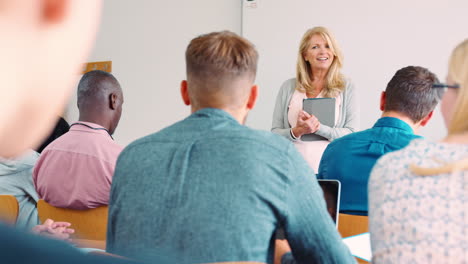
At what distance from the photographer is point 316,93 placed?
350 cm

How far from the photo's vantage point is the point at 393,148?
217cm

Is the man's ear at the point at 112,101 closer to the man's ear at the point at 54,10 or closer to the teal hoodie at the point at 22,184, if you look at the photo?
the teal hoodie at the point at 22,184

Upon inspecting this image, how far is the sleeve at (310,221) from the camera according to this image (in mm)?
1198

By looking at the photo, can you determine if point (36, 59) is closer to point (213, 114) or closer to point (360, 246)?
point (213, 114)

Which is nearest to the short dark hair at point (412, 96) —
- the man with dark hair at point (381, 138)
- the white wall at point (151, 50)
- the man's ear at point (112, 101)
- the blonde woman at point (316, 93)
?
the man with dark hair at point (381, 138)

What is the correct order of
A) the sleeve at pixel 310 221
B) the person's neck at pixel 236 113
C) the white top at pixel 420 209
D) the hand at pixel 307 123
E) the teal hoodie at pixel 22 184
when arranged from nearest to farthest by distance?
1. the white top at pixel 420 209
2. the sleeve at pixel 310 221
3. the person's neck at pixel 236 113
4. the teal hoodie at pixel 22 184
5. the hand at pixel 307 123

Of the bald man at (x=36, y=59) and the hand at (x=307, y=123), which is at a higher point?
the bald man at (x=36, y=59)

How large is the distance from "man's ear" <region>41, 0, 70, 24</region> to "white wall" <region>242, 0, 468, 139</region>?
401cm

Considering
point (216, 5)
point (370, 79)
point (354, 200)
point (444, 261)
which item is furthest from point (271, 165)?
point (216, 5)

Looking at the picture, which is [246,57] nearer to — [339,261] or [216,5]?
[339,261]

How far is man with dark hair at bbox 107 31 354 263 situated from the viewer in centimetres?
115

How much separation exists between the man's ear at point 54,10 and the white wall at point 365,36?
13.1 ft

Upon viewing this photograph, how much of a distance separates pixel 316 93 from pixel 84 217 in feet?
6.39

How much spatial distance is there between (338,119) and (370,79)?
4.00ft
